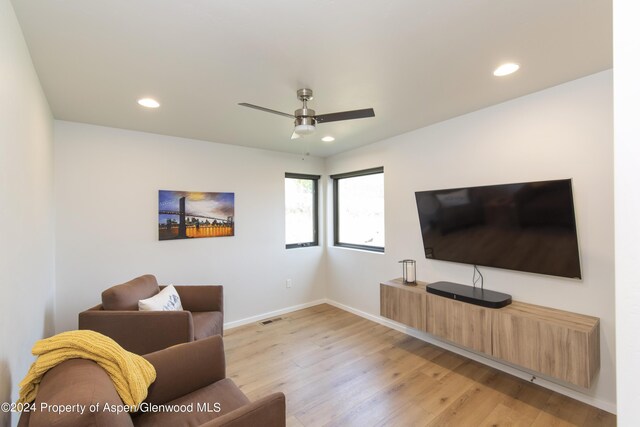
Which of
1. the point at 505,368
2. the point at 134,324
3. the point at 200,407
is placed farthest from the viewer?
the point at 505,368

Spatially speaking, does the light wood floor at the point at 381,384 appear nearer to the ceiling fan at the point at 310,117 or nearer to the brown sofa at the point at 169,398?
the brown sofa at the point at 169,398

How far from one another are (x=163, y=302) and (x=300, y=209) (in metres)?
2.51

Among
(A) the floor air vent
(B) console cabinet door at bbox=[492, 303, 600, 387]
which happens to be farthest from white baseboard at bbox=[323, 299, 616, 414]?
(A) the floor air vent

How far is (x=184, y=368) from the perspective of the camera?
163cm

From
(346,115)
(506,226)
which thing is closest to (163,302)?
(346,115)

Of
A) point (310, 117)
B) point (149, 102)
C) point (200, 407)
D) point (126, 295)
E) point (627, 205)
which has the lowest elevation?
point (200, 407)

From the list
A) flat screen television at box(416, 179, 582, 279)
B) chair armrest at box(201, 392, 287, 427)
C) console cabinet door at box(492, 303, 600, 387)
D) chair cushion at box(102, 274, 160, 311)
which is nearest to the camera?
chair armrest at box(201, 392, 287, 427)

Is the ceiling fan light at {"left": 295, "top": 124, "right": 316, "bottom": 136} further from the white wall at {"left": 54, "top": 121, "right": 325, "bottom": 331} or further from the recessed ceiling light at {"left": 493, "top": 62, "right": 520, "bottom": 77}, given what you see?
the white wall at {"left": 54, "top": 121, "right": 325, "bottom": 331}

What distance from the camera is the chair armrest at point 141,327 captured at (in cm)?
219

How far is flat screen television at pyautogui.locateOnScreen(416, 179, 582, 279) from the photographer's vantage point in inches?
84.7

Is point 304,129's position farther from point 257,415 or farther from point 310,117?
point 257,415

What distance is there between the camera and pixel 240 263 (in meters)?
3.90

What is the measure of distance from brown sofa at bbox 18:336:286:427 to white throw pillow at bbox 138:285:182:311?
2.97ft

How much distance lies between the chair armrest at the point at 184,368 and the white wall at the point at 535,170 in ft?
7.86
